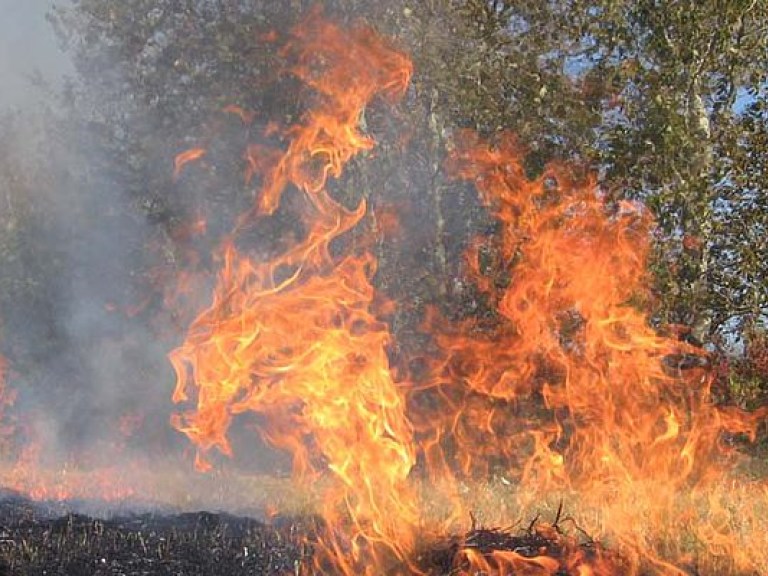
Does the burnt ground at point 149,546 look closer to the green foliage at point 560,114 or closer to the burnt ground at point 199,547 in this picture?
the burnt ground at point 199,547

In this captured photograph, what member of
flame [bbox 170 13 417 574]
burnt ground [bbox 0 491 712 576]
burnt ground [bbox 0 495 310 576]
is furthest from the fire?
burnt ground [bbox 0 495 310 576]

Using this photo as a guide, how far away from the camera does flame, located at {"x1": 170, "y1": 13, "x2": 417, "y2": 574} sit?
7340 mm

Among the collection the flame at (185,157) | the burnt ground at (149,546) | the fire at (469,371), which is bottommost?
the burnt ground at (149,546)

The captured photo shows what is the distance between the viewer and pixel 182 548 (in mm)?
7098

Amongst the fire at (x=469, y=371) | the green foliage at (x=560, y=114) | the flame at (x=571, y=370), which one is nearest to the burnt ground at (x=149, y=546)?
the fire at (x=469, y=371)

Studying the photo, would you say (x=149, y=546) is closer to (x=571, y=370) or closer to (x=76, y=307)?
(x=571, y=370)

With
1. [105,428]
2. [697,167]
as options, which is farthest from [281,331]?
[105,428]

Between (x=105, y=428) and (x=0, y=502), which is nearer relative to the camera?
(x=0, y=502)

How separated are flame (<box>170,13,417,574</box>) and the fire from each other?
0.03 meters

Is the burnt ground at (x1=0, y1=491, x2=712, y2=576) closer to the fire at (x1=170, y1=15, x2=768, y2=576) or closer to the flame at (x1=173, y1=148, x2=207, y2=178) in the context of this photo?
the fire at (x1=170, y1=15, x2=768, y2=576)

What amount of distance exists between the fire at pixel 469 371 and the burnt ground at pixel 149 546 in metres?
0.46

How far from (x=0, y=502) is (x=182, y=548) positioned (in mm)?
3134

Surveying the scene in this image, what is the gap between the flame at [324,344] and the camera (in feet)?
24.1

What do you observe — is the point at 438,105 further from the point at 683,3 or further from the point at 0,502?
the point at 0,502
